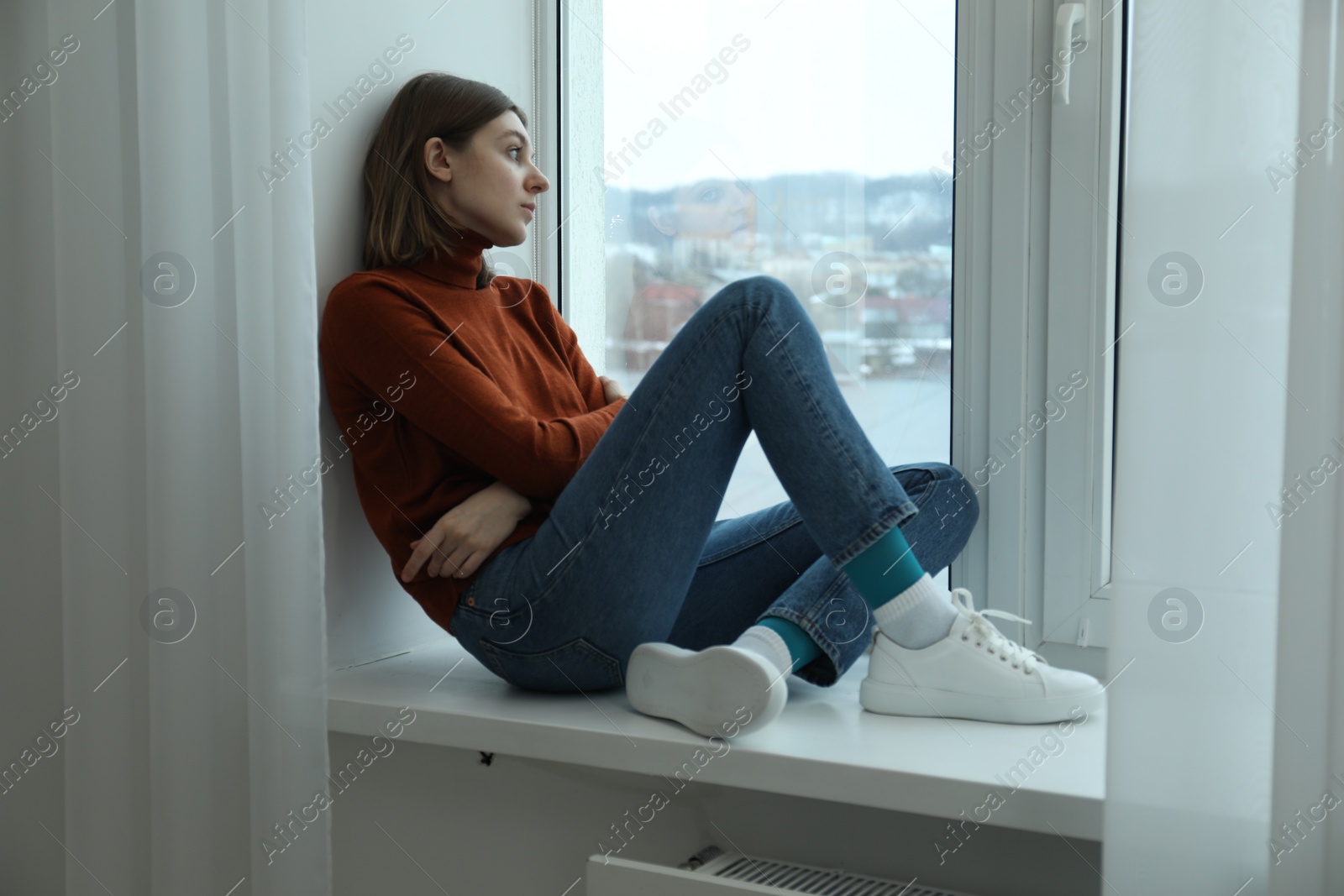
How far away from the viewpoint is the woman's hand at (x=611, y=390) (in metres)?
1.31

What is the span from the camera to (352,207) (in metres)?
1.22

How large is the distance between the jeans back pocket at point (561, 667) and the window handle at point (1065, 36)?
80 cm

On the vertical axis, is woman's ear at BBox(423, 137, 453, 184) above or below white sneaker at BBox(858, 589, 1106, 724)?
above

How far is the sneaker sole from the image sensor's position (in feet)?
3.16

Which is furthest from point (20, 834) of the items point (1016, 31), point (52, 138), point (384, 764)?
point (1016, 31)

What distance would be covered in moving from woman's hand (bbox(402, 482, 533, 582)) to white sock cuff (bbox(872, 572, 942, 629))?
14.7 inches

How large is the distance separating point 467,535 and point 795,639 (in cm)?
34

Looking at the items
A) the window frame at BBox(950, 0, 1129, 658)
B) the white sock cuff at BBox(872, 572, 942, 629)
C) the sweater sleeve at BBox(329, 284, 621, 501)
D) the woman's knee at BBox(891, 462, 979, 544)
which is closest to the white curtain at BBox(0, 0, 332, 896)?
the sweater sleeve at BBox(329, 284, 621, 501)

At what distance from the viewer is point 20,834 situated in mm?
1091

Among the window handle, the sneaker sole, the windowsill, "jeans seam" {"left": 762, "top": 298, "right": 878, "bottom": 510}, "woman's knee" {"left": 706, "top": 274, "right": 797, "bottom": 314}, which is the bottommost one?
the windowsill

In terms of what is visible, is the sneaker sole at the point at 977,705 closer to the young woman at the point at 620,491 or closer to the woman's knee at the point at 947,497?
the young woman at the point at 620,491

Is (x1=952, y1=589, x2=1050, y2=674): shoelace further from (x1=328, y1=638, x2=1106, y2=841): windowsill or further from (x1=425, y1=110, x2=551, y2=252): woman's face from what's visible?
(x1=425, y1=110, x2=551, y2=252): woman's face

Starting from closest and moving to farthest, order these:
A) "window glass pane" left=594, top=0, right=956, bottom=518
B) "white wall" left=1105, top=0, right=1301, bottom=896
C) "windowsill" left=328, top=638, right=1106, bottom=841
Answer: "white wall" left=1105, top=0, right=1301, bottom=896 < "windowsill" left=328, top=638, right=1106, bottom=841 < "window glass pane" left=594, top=0, right=956, bottom=518

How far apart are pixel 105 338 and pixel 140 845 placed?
18.9 inches
